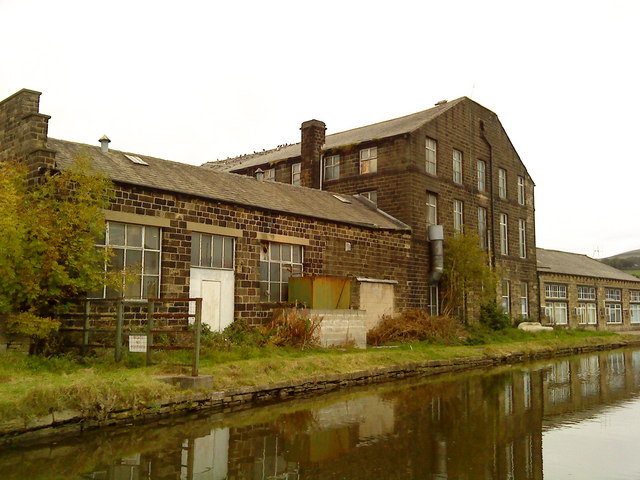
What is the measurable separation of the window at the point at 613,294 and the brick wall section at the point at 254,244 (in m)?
23.5

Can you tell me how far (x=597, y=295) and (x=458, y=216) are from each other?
56.6 ft

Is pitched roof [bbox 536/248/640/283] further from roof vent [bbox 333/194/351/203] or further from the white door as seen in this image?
the white door

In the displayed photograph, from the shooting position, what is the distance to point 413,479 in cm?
686

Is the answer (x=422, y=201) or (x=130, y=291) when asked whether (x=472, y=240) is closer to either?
(x=422, y=201)

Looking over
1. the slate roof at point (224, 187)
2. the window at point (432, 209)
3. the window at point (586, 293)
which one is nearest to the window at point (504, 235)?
the window at point (432, 209)

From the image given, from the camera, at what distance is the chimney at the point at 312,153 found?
2908cm

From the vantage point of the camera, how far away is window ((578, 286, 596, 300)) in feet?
126

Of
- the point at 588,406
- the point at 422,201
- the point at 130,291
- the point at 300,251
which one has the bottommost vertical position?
the point at 588,406

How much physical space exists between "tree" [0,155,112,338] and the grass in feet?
4.02

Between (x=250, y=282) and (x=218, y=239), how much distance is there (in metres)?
1.72

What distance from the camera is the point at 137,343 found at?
12344 mm

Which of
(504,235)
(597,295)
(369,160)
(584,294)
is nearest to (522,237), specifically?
(504,235)

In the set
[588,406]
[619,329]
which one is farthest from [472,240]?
[619,329]

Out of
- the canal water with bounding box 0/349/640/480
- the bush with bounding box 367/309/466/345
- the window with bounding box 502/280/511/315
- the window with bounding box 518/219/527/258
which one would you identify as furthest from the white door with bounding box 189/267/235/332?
the window with bounding box 518/219/527/258
